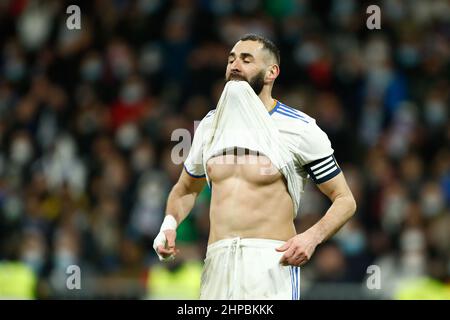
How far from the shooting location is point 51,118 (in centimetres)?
1109

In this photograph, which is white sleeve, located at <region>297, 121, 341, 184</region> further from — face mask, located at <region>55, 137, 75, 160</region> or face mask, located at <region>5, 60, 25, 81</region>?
face mask, located at <region>5, 60, 25, 81</region>

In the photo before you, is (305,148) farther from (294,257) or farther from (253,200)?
Result: (294,257)

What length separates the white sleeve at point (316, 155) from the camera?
16.2 ft

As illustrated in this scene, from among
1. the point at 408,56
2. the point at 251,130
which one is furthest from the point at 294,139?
the point at 408,56

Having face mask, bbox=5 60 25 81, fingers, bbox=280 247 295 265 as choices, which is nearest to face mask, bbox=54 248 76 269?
face mask, bbox=5 60 25 81

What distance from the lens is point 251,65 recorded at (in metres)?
5.07

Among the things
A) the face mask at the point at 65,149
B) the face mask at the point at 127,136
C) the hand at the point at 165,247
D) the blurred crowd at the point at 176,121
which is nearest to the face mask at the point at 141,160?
the blurred crowd at the point at 176,121

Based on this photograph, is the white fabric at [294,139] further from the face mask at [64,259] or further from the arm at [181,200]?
the face mask at [64,259]

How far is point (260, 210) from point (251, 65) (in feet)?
2.64

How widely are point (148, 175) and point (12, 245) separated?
1.59 meters

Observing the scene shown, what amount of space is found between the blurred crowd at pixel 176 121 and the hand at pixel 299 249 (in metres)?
3.60

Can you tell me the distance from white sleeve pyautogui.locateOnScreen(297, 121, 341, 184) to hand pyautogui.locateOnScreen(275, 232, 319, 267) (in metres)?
0.43
